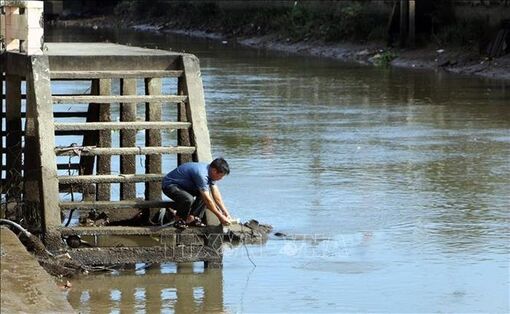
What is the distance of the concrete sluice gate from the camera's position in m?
13.2

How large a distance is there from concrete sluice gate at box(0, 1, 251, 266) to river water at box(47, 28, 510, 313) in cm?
35

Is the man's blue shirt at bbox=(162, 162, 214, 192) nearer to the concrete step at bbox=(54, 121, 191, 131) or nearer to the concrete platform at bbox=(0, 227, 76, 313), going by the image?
the concrete step at bbox=(54, 121, 191, 131)

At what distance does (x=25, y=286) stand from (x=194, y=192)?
2871mm

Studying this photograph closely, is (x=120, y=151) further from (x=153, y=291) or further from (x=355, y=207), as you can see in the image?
(x=355, y=207)

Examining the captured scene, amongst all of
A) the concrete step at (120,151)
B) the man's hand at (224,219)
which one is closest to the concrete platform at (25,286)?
the concrete step at (120,151)

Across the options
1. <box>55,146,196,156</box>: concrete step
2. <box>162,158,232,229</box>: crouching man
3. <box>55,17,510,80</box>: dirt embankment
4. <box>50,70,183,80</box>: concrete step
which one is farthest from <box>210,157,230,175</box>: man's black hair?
<box>55,17,510,80</box>: dirt embankment

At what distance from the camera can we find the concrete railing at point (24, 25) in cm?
1460

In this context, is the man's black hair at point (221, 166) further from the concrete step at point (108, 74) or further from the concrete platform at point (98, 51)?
the concrete platform at point (98, 51)

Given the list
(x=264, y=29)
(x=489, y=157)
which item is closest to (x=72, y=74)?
(x=489, y=157)

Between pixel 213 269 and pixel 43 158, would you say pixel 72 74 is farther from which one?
pixel 213 269

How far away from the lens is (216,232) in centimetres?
1328

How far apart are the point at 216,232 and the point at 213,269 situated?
365 mm

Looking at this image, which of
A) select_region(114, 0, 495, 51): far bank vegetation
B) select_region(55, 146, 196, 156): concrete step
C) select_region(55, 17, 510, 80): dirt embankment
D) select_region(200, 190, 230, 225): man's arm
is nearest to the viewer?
select_region(200, 190, 230, 225): man's arm

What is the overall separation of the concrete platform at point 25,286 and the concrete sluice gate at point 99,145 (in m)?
1.13
